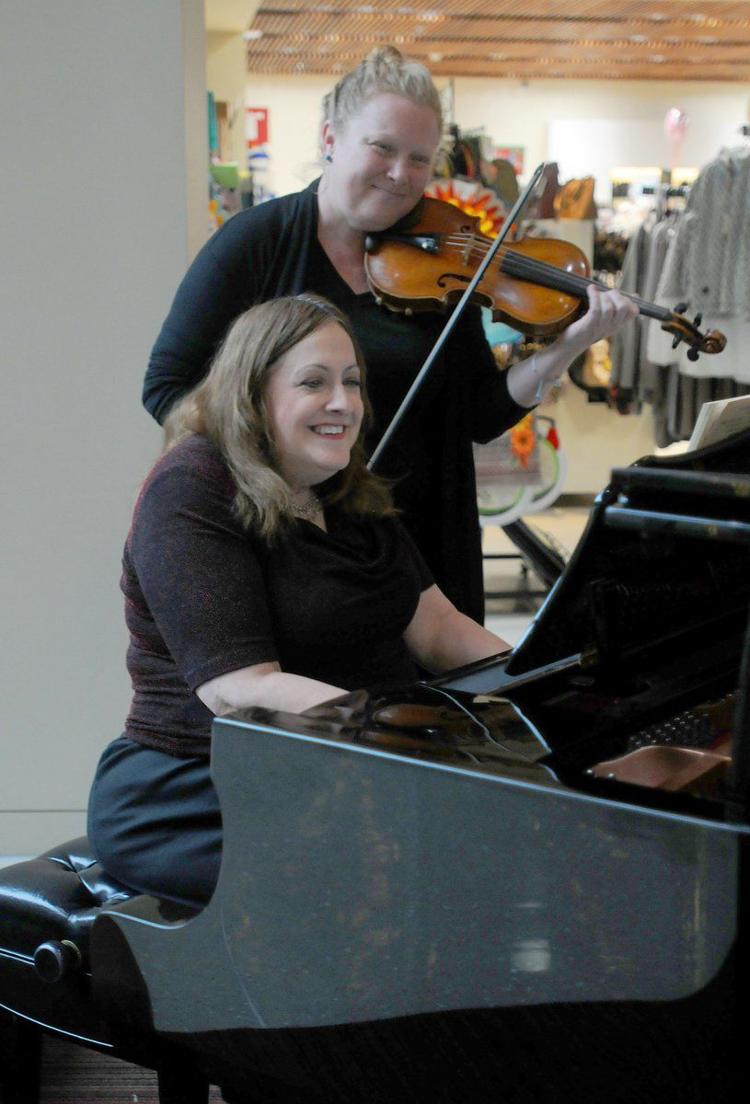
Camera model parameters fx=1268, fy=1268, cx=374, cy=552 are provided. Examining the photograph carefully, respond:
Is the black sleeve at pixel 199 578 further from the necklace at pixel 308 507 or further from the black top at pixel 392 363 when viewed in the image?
the black top at pixel 392 363

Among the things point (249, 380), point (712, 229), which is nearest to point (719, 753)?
point (249, 380)

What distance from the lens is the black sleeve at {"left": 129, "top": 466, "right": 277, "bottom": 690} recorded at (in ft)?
4.39

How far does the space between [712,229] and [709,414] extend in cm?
372

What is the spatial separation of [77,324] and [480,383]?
2.76ft

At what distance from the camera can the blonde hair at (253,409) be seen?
55.8 inches

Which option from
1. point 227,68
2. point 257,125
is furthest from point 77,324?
point 257,125

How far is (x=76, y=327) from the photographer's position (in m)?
2.44

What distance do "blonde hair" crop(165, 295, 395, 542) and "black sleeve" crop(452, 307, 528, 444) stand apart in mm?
520

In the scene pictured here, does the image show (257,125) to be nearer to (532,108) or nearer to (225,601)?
(532,108)

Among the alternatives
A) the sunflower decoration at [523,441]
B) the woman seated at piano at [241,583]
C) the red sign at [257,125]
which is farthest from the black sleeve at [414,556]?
the red sign at [257,125]

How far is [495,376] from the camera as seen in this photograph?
208 cm

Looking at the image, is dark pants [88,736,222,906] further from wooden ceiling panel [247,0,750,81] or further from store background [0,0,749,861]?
wooden ceiling panel [247,0,750,81]

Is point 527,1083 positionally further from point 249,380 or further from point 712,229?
point 712,229

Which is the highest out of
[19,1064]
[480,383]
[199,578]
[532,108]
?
[532,108]
